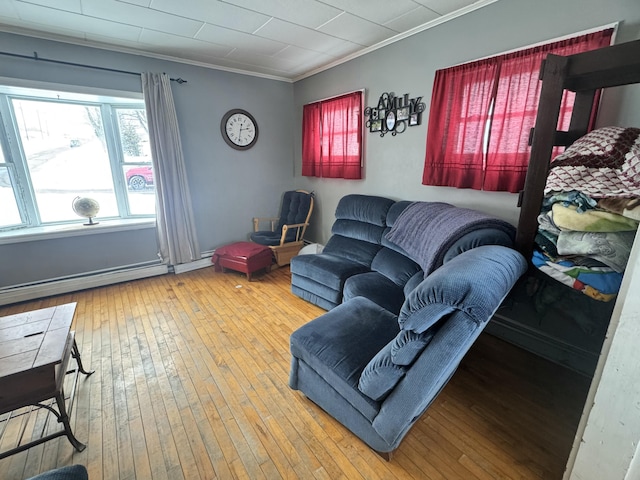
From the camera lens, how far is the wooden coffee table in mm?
1322

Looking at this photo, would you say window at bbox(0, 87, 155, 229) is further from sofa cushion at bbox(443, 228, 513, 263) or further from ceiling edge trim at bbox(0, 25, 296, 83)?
sofa cushion at bbox(443, 228, 513, 263)

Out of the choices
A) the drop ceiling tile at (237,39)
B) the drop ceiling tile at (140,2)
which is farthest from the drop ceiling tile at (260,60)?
the drop ceiling tile at (140,2)

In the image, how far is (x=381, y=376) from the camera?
50.4 inches

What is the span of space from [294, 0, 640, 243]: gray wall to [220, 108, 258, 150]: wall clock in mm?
838

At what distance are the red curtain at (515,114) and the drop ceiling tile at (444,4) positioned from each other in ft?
1.74

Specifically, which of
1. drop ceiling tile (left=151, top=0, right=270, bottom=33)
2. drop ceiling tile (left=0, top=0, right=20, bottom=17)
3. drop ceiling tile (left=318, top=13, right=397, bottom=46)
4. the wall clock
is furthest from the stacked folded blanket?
drop ceiling tile (left=0, top=0, right=20, bottom=17)

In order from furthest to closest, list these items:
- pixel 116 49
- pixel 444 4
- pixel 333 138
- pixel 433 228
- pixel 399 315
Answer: pixel 333 138 < pixel 116 49 < pixel 444 4 < pixel 433 228 < pixel 399 315

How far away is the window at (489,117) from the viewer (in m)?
2.00

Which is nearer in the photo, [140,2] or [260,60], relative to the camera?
[140,2]

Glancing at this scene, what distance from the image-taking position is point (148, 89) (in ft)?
10.6

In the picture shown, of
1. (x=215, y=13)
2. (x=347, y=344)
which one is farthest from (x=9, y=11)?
(x=347, y=344)

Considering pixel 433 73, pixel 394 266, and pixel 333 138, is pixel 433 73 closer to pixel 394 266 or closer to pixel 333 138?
pixel 333 138

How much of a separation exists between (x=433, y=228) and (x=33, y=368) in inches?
93.0

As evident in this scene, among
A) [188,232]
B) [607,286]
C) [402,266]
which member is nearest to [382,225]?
[402,266]
